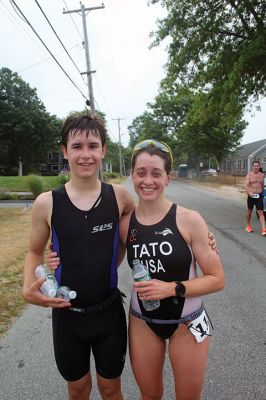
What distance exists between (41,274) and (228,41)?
14.6 meters

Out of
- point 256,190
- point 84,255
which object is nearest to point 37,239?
point 84,255

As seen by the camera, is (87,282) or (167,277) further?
(87,282)

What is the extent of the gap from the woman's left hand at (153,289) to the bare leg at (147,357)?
328 millimetres

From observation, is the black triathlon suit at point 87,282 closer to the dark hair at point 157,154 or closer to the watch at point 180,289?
the dark hair at point 157,154

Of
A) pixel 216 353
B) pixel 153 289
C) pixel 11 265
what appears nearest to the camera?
pixel 153 289

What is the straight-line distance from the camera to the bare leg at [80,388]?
235 cm

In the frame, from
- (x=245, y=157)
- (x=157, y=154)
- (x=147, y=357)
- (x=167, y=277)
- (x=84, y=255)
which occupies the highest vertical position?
(x=245, y=157)

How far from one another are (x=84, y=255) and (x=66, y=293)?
0.24 m

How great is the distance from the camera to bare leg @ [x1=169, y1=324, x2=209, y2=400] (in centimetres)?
212

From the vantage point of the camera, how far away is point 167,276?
2111 millimetres

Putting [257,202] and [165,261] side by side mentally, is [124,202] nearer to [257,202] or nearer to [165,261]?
[165,261]

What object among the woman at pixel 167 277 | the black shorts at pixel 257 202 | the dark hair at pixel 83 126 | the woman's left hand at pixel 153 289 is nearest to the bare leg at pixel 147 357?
the woman at pixel 167 277

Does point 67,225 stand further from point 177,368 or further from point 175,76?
point 175,76

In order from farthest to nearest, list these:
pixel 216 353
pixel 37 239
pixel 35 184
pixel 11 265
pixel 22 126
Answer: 1. pixel 22 126
2. pixel 35 184
3. pixel 11 265
4. pixel 216 353
5. pixel 37 239
